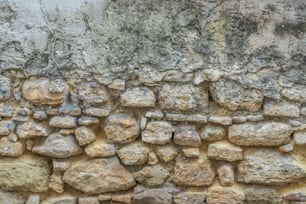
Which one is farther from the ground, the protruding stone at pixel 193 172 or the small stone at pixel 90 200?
the protruding stone at pixel 193 172

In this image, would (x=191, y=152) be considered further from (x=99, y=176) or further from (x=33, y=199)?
(x=33, y=199)

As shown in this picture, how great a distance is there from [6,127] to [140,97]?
689 mm

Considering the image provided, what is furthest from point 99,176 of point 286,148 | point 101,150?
point 286,148

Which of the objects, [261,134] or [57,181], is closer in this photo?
[261,134]

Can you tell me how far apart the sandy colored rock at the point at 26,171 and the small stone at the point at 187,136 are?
A: 26.7 inches

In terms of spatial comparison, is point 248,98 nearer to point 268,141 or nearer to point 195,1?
point 268,141

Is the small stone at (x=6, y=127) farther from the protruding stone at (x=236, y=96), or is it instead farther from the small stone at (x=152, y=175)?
the protruding stone at (x=236, y=96)

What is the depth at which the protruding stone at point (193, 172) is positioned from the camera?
221 cm

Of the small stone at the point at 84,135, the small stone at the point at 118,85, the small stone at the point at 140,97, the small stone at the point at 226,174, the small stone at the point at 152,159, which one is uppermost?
the small stone at the point at 118,85

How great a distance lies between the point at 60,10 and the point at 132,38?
379 mm

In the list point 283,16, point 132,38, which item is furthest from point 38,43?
point 283,16

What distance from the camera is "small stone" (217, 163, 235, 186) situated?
2.20m

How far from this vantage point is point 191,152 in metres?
2.19

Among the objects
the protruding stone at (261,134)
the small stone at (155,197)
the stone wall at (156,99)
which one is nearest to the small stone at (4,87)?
the stone wall at (156,99)
